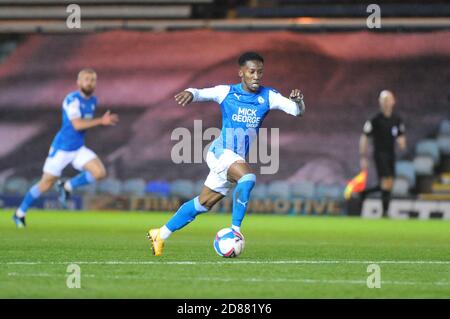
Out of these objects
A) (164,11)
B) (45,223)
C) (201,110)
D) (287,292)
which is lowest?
(287,292)

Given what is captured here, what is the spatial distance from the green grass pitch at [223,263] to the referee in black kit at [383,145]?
196 inches

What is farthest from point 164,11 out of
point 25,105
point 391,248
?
point 391,248

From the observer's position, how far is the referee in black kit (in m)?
23.9

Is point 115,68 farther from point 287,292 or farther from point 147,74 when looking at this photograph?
point 287,292

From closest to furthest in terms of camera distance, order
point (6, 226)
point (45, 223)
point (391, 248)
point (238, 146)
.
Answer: point (238, 146) < point (391, 248) < point (6, 226) < point (45, 223)

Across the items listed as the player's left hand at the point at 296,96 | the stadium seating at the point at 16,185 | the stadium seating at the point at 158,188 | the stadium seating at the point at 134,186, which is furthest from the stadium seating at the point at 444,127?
the player's left hand at the point at 296,96

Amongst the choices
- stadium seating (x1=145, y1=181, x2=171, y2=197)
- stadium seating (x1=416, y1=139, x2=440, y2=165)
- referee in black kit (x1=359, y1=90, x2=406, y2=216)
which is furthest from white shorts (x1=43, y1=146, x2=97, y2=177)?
stadium seating (x1=416, y1=139, x2=440, y2=165)

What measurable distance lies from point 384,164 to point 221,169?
42.7ft

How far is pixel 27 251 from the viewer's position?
12.2 m

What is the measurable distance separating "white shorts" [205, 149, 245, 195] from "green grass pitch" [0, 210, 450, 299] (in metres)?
0.75

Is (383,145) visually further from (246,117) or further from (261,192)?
(246,117)

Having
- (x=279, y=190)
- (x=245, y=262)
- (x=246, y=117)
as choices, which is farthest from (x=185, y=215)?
(x=279, y=190)

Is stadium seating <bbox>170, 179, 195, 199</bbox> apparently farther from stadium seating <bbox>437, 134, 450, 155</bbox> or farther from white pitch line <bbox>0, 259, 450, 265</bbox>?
white pitch line <bbox>0, 259, 450, 265</bbox>

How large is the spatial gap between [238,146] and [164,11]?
16.2 m
